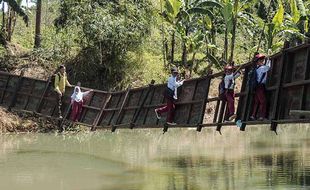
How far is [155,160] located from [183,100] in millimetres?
2332

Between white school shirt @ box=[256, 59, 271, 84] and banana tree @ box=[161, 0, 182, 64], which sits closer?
white school shirt @ box=[256, 59, 271, 84]

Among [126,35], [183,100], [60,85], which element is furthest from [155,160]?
[126,35]

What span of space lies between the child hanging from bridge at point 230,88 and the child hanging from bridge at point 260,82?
0.67 metres

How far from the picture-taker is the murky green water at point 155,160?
941 centimetres

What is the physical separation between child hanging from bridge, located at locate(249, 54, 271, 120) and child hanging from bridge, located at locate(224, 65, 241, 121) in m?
0.67

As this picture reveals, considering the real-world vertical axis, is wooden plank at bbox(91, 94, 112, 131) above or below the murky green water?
above

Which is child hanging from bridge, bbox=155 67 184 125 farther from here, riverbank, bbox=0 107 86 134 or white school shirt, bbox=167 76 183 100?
riverbank, bbox=0 107 86 134

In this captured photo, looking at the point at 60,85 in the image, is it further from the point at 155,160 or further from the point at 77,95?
the point at 155,160

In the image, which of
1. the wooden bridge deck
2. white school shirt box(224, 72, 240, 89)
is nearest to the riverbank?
the wooden bridge deck

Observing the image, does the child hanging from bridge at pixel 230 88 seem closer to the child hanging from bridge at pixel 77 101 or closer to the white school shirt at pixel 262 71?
the white school shirt at pixel 262 71

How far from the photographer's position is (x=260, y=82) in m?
8.34

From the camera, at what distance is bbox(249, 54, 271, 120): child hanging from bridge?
821 cm

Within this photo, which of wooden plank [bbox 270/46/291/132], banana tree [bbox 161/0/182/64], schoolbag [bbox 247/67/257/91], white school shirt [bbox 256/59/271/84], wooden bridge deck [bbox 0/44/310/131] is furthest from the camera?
banana tree [bbox 161/0/182/64]

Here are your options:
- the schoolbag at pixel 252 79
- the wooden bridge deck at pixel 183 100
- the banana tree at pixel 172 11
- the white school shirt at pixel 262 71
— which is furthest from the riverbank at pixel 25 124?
the white school shirt at pixel 262 71
